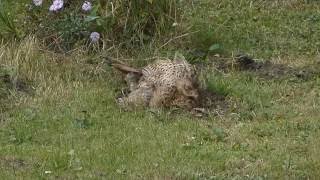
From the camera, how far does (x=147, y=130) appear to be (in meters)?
6.68


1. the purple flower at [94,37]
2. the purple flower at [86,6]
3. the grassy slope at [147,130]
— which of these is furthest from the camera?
the purple flower at [86,6]

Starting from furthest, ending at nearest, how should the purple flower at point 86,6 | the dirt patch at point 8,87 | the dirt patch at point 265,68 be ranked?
the purple flower at point 86,6 → the dirt patch at point 265,68 → the dirt patch at point 8,87

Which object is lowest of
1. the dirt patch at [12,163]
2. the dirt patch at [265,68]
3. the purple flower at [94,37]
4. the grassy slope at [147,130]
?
the dirt patch at [12,163]

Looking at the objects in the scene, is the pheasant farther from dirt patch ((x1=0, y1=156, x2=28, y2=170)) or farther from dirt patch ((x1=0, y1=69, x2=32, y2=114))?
dirt patch ((x1=0, y1=156, x2=28, y2=170))

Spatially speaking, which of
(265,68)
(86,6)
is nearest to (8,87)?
(86,6)

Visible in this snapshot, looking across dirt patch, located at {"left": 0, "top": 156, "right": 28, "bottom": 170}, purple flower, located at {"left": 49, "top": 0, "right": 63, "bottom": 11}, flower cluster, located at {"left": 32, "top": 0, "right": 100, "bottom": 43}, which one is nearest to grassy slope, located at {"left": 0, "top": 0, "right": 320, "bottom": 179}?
dirt patch, located at {"left": 0, "top": 156, "right": 28, "bottom": 170}

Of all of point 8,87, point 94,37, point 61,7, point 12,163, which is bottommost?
point 12,163

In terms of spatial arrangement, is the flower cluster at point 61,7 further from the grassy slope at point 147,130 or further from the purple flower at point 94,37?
the grassy slope at point 147,130

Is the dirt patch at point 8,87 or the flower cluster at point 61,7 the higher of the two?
the flower cluster at point 61,7

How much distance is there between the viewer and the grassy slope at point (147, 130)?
19.2ft

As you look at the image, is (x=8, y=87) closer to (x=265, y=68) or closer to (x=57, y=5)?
(x=57, y=5)

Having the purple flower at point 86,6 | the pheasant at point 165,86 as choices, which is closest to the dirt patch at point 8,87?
the pheasant at point 165,86

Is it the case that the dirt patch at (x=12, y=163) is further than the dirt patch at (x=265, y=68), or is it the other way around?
the dirt patch at (x=265, y=68)

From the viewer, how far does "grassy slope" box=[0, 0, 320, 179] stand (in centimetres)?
584
